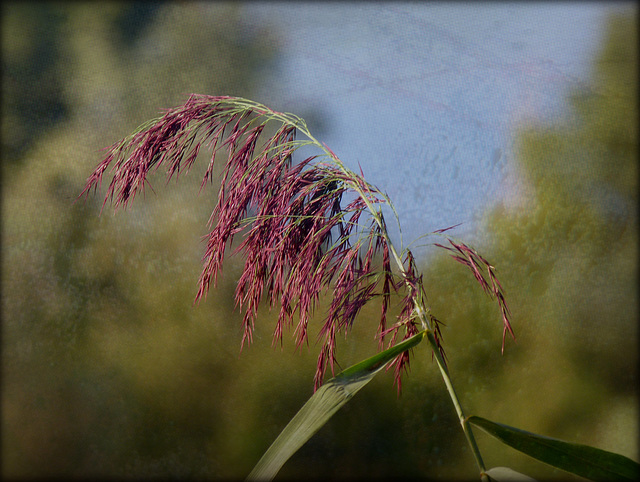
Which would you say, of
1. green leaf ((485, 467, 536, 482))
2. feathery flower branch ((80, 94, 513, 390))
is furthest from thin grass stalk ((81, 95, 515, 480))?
green leaf ((485, 467, 536, 482))

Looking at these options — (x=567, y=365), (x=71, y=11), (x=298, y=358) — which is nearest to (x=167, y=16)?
(x=71, y=11)

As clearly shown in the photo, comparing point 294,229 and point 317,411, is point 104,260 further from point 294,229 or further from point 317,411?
point 317,411

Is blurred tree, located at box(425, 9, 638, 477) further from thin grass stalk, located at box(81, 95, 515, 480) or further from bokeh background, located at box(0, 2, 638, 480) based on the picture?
thin grass stalk, located at box(81, 95, 515, 480)

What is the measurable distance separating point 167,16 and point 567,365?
5.54ft

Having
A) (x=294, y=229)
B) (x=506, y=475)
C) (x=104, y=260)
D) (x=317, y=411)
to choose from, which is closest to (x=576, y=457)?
(x=506, y=475)

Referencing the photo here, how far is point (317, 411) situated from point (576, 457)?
25 centimetres

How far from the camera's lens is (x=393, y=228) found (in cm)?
171

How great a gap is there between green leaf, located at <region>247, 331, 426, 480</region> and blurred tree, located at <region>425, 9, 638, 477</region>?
118 cm

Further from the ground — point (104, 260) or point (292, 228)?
point (292, 228)

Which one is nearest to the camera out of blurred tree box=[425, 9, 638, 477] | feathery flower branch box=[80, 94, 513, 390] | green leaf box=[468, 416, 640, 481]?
green leaf box=[468, 416, 640, 481]

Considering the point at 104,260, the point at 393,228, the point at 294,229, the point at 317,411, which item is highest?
the point at 294,229

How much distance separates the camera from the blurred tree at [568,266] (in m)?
1.69

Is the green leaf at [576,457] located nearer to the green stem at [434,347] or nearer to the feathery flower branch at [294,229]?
the green stem at [434,347]

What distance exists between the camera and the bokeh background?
169cm
